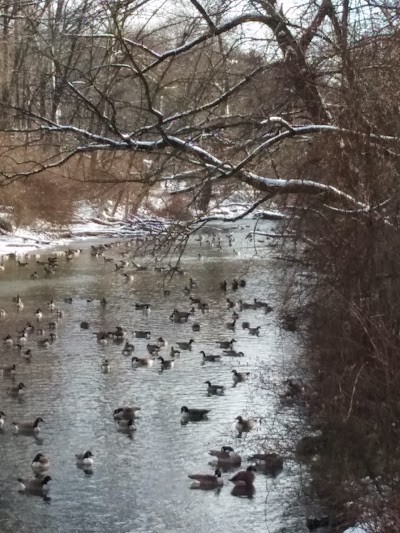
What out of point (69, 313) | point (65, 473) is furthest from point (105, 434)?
point (69, 313)

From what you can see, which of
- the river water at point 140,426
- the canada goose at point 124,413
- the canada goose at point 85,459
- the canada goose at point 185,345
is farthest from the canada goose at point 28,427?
the canada goose at point 185,345

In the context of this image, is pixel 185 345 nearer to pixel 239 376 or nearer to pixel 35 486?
pixel 239 376

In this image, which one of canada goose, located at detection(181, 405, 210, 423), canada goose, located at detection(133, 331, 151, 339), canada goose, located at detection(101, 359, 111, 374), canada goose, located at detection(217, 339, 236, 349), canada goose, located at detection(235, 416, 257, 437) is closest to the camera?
canada goose, located at detection(235, 416, 257, 437)

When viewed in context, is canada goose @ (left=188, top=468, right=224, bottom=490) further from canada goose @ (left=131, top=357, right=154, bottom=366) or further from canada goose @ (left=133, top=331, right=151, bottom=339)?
canada goose @ (left=133, top=331, right=151, bottom=339)

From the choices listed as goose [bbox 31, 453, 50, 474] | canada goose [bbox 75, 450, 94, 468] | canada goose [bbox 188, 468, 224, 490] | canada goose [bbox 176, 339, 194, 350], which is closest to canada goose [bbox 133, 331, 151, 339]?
canada goose [bbox 176, 339, 194, 350]

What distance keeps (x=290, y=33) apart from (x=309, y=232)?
7.82ft

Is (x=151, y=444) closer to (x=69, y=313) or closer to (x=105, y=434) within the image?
(x=105, y=434)

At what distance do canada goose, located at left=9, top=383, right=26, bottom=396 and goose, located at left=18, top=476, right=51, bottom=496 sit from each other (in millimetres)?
3871

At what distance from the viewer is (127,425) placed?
1130 centimetres

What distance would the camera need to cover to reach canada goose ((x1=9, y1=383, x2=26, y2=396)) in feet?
42.8

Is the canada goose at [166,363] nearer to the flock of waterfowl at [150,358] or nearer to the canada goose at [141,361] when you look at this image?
the flock of waterfowl at [150,358]

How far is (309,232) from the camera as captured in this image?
27.0 ft

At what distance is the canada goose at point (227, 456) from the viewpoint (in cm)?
986

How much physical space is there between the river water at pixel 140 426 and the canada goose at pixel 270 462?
9 centimetres
